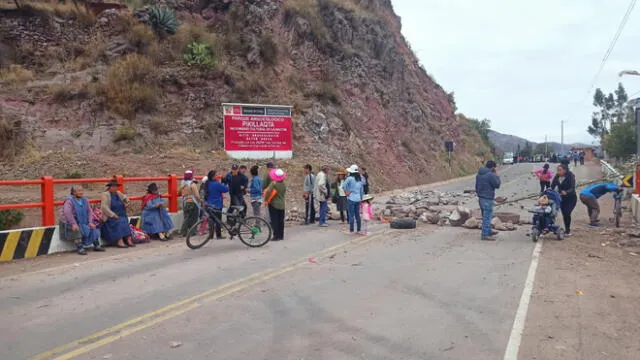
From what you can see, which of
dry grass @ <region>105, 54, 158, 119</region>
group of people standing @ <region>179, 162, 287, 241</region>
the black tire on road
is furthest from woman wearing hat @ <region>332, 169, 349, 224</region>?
dry grass @ <region>105, 54, 158, 119</region>

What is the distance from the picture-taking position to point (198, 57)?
2716 centimetres

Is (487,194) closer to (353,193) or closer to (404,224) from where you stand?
(404,224)

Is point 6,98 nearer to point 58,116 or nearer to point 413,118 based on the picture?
point 58,116

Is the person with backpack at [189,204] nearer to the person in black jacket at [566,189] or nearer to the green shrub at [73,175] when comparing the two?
the person in black jacket at [566,189]

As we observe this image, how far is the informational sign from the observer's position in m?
23.9

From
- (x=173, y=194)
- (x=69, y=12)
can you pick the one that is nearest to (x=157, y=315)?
(x=173, y=194)

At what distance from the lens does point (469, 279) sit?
317 inches

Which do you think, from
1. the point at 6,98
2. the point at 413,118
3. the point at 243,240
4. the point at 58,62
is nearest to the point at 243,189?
the point at 243,240

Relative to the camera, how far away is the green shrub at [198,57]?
27.2m

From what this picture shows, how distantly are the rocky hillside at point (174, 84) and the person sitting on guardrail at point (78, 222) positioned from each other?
1010 centimetres

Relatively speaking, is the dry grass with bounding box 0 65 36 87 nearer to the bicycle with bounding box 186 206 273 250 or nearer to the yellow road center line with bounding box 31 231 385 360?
the bicycle with bounding box 186 206 273 250

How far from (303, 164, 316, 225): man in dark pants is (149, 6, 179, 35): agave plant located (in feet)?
54.5

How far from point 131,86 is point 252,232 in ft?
54.6

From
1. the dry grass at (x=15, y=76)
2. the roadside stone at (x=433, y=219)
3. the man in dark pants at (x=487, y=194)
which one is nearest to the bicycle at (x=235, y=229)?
the man in dark pants at (x=487, y=194)
